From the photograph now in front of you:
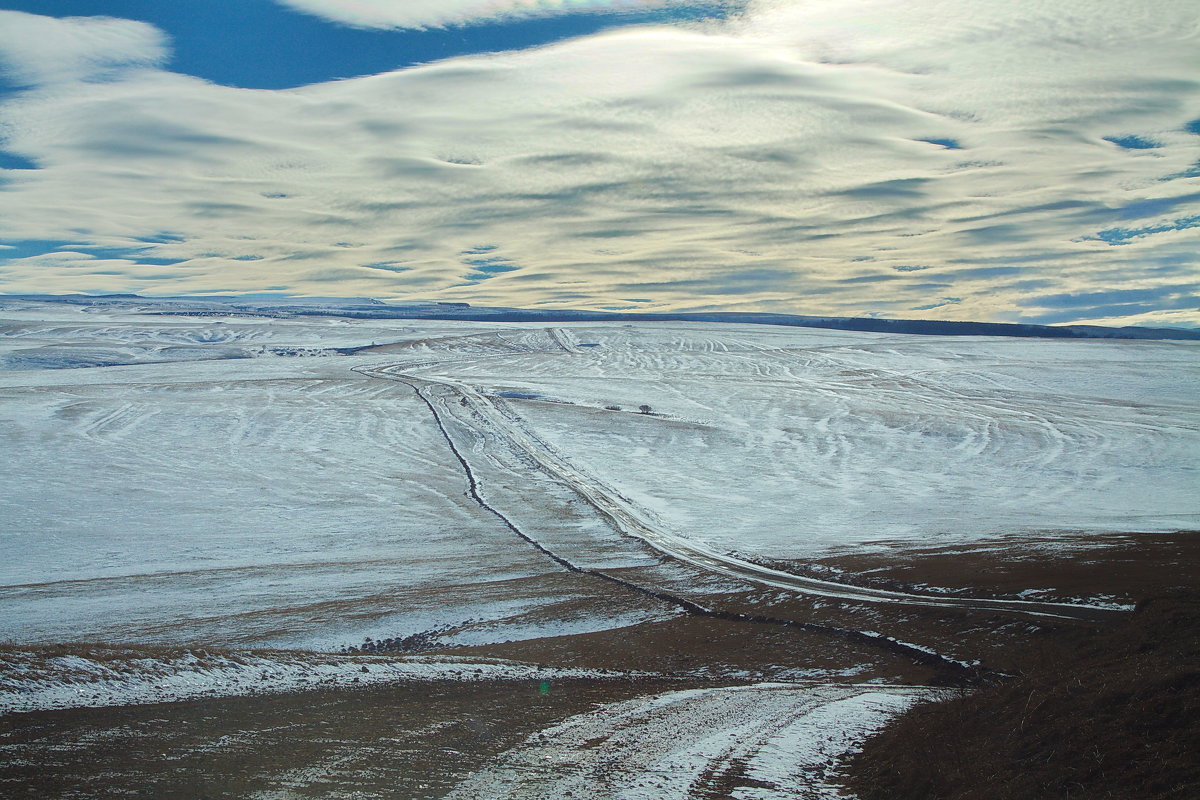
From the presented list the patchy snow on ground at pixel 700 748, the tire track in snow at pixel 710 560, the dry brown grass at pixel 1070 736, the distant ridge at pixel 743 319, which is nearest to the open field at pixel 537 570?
the patchy snow on ground at pixel 700 748

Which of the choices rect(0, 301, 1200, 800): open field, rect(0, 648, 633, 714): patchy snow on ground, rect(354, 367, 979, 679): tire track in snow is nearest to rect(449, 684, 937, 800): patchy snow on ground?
rect(0, 301, 1200, 800): open field

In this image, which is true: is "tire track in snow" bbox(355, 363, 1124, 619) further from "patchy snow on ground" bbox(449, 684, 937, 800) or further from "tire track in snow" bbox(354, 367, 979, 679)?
"patchy snow on ground" bbox(449, 684, 937, 800)

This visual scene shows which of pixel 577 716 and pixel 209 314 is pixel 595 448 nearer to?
pixel 577 716

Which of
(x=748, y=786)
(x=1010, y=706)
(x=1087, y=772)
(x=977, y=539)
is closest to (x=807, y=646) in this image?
(x=1010, y=706)

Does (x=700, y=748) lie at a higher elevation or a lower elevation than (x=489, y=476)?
higher

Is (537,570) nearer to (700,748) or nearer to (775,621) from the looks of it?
(775,621)

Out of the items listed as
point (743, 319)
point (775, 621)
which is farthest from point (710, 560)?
point (743, 319)
